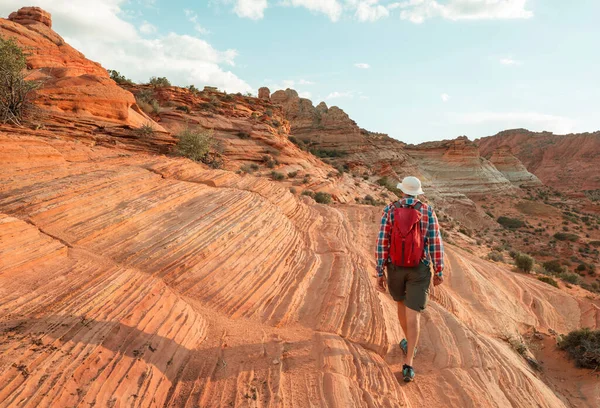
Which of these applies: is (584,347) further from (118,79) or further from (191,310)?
(118,79)

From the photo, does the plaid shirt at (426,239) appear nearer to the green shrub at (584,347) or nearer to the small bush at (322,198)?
the green shrub at (584,347)

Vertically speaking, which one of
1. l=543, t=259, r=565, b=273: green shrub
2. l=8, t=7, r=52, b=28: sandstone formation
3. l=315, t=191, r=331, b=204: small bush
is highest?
l=8, t=7, r=52, b=28: sandstone formation

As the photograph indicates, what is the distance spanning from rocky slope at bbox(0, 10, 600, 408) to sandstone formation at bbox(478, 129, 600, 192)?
68.3 metres

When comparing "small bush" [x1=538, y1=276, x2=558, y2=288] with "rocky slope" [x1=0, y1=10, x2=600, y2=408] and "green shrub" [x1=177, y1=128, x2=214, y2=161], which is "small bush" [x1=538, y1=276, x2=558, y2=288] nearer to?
"rocky slope" [x1=0, y1=10, x2=600, y2=408]

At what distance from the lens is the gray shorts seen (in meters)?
3.22

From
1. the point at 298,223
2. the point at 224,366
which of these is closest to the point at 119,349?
the point at 224,366

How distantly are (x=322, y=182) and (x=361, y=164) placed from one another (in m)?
19.4

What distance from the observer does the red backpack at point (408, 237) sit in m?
3.16

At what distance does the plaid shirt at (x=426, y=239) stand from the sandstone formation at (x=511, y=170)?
5682cm

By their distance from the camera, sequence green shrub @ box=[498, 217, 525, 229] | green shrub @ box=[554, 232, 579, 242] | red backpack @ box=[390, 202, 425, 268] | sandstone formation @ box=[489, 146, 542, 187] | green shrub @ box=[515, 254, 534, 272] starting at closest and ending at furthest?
red backpack @ box=[390, 202, 425, 268] → green shrub @ box=[515, 254, 534, 272] → green shrub @ box=[554, 232, 579, 242] → green shrub @ box=[498, 217, 525, 229] → sandstone formation @ box=[489, 146, 542, 187]

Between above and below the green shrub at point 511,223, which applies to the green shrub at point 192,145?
above

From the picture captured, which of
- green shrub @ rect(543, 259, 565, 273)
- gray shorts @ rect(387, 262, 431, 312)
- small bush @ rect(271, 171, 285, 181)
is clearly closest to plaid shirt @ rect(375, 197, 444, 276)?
gray shorts @ rect(387, 262, 431, 312)

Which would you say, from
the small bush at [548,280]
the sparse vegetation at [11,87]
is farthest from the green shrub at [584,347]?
the sparse vegetation at [11,87]

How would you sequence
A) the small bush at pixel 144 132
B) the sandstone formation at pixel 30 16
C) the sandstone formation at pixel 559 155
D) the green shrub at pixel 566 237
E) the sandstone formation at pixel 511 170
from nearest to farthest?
1. the small bush at pixel 144 132
2. the sandstone formation at pixel 30 16
3. the green shrub at pixel 566 237
4. the sandstone formation at pixel 511 170
5. the sandstone formation at pixel 559 155
